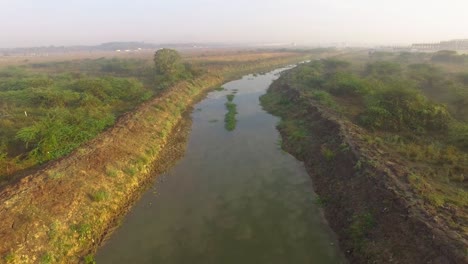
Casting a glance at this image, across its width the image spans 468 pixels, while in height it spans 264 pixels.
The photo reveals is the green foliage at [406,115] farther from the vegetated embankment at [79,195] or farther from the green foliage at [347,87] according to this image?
the vegetated embankment at [79,195]

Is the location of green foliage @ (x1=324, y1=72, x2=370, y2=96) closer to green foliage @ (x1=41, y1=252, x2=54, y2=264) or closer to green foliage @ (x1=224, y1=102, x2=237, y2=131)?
green foliage @ (x1=224, y1=102, x2=237, y2=131)

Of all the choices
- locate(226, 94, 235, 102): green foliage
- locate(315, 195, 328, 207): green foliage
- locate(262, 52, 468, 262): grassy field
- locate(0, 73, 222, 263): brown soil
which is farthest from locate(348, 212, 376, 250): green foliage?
locate(226, 94, 235, 102): green foliage

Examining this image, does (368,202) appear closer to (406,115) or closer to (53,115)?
(406,115)

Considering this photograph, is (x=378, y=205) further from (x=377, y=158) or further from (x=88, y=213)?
(x=88, y=213)

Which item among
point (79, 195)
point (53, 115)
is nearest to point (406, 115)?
point (79, 195)

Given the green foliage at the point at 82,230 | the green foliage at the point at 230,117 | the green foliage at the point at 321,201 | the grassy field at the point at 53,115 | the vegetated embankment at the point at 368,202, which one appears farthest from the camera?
the green foliage at the point at 230,117

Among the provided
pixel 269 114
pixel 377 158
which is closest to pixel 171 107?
pixel 269 114

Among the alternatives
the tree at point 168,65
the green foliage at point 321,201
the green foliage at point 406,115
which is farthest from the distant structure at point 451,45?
the green foliage at point 321,201
